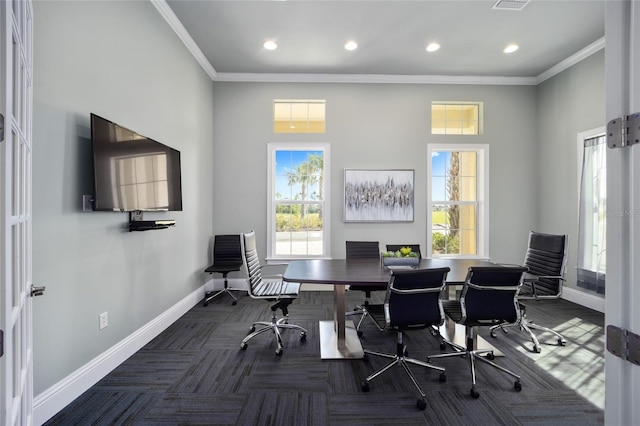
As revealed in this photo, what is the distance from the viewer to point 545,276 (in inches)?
114

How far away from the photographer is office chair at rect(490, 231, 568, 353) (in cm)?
290

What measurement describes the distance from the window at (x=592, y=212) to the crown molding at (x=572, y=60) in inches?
41.6

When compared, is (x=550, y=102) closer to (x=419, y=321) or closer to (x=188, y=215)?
(x=419, y=321)

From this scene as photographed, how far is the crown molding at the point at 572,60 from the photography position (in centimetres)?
382

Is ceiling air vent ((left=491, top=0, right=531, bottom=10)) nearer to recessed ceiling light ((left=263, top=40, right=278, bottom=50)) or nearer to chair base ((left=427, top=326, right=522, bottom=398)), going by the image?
recessed ceiling light ((left=263, top=40, right=278, bottom=50))

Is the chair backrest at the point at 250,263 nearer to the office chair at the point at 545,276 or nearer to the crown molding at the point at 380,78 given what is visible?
the office chair at the point at 545,276

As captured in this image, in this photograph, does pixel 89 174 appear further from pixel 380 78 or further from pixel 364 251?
pixel 380 78

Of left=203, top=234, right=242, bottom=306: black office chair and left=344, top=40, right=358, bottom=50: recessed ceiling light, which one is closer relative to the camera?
left=344, top=40, right=358, bottom=50: recessed ceiling light

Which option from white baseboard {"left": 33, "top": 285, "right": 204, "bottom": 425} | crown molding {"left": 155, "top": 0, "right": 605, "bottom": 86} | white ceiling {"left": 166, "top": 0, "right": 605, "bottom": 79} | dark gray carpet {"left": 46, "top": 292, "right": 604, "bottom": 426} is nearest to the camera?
white baseboard {"left": 33, "top": 285, "right": 204, "bottom": 425}

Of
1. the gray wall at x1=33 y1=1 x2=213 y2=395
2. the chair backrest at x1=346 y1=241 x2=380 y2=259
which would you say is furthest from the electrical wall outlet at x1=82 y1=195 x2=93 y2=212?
the chair backrest at x1=346 y1=241 x2=380 y2=259

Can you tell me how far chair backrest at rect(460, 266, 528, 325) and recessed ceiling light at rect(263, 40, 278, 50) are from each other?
3.55m

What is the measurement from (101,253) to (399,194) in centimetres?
399

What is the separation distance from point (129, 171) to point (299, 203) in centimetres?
275

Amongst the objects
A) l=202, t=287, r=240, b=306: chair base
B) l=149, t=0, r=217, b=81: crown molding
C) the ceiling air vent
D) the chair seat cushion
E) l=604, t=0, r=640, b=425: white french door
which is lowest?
l=202, t=287, r=240, b=306: chair base
